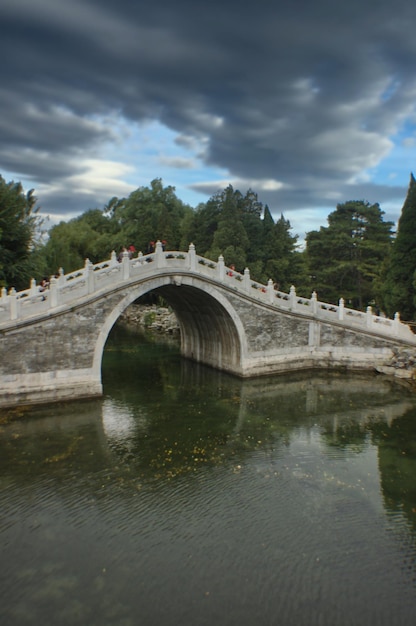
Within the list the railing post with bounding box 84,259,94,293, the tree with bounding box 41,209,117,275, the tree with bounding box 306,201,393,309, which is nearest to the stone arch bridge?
the railing post with bounding box 84,259,94,293

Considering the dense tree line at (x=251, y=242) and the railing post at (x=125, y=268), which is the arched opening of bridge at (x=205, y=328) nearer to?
the railing post at (x=125, y=268)

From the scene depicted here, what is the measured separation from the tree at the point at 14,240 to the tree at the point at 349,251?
20.6 metres

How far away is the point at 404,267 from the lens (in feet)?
88.0

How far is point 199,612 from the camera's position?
6.90 m

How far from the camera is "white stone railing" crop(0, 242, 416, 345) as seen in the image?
52.4ft

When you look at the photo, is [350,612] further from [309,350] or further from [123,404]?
[309,350]

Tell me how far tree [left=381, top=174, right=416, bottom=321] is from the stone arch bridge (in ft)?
15.9

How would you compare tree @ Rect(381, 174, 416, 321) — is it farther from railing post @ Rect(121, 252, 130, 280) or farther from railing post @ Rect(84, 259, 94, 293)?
railing post @ Rect(84, 259, 94, 293)

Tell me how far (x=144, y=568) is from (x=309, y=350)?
16184 millimetres

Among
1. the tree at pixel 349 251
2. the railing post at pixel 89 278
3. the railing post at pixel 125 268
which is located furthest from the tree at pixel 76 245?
the railing post at pixel 89 278

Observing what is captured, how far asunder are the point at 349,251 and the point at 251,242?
9.97m

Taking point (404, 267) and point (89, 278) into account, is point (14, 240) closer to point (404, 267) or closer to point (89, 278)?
point (89, 278)

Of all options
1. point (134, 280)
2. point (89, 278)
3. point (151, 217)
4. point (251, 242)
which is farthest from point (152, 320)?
point (89, 278)

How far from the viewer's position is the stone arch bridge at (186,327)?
15875mm
